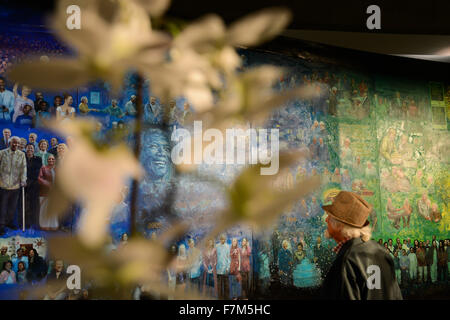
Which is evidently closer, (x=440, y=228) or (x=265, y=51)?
(x=265, y=51)

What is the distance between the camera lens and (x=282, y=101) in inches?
14.3

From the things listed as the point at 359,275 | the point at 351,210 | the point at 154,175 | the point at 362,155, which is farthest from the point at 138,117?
the point at 362,155

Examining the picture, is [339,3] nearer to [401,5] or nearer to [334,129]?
[401,5]

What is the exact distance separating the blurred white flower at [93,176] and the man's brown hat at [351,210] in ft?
8.75

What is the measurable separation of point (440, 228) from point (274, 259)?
3.07 m

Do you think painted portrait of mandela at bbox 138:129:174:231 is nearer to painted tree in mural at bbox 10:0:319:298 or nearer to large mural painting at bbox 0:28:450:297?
large mural painting at bbox 0:28:450:297

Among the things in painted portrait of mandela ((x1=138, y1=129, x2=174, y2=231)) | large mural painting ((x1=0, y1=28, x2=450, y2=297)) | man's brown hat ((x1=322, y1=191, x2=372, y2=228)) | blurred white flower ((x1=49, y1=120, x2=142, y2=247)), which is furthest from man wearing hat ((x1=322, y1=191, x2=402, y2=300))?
painted portrait of mandela ((x1=138, y1=129, x2=174, y2=231))

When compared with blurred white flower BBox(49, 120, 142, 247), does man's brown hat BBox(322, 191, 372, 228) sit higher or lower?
lower

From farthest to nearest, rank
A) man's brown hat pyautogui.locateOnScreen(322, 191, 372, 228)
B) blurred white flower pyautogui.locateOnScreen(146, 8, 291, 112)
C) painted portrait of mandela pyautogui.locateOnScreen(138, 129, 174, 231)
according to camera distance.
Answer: painted portrait of mandela pyautogui.locateOnScreen(138, 129, 174, 231), man's brown hat pyautogui.locateOnScreen(322, 191, 372, 228), blurred white flower pyautogui.locateOnScreen(146, 8, 291, 112)

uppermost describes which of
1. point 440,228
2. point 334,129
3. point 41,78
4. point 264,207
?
point 334,129

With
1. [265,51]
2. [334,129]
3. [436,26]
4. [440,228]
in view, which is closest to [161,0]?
[436,26]

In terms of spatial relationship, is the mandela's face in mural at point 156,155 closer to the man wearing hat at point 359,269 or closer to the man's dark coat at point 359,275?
the man wearing hat at point 359,269

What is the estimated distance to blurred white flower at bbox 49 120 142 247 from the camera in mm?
259
